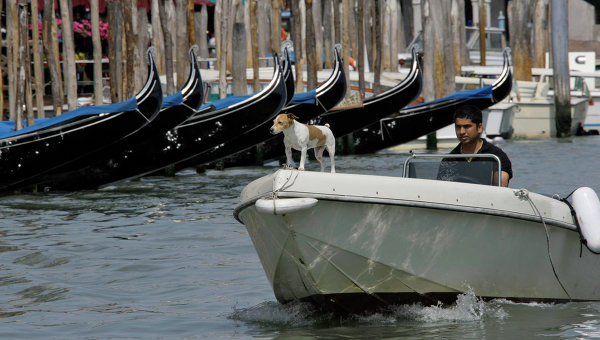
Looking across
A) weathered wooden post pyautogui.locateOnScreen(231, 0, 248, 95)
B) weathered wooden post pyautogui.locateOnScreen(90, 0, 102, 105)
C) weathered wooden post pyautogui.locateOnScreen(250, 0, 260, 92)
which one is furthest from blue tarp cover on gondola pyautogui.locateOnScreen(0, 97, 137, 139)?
weathered wooden post pyautogui.locateOnScreen(250, 0, 260, 92)

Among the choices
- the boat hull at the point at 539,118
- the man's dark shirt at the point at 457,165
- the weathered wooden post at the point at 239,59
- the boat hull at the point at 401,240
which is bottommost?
the boat hull at the point at 539,118

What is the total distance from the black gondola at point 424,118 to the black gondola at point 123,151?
518cm

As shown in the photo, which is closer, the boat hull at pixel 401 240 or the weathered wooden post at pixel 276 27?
the boat hull at pixel 401 240

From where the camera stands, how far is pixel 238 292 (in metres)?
6.52

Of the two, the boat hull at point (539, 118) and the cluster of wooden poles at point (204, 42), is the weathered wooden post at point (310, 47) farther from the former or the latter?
the boat hull at point (539, 118)

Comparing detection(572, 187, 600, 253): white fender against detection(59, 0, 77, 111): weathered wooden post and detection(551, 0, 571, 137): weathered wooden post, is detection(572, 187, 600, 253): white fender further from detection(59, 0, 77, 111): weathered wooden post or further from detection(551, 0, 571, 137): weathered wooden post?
detection(551, 0, 571, 137): weathered wooden post

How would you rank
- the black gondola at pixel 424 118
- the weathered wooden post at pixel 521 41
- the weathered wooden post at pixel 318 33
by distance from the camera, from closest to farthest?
the black gondola at pixel 424 118
the weathered wooden post at pixel 318 33
the weathered wooden post at pixel 521 41

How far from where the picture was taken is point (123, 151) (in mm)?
13133

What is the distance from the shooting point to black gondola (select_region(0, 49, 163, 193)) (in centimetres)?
1176

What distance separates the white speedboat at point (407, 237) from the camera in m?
4.89

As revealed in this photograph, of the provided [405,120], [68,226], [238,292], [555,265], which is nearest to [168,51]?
[405,120]

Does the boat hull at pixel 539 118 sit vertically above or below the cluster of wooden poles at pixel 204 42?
below

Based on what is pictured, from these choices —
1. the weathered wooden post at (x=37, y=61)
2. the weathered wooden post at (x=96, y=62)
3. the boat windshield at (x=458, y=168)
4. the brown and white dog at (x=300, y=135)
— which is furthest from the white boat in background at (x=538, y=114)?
the boat windshield at (x=458, y=168)

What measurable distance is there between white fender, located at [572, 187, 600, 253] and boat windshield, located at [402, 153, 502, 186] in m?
0.40
